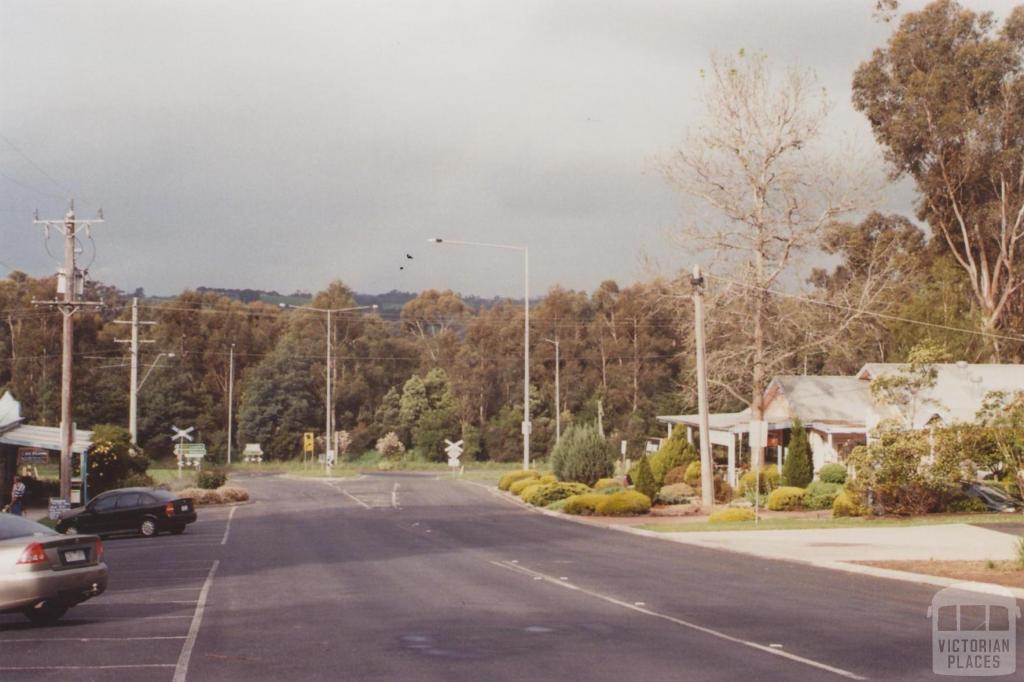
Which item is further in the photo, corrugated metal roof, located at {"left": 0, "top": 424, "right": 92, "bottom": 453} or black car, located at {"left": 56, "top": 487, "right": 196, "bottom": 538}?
corrugated metal roof, located at {"left": 0, "top": 424, "right": 92, "bottom": 453}

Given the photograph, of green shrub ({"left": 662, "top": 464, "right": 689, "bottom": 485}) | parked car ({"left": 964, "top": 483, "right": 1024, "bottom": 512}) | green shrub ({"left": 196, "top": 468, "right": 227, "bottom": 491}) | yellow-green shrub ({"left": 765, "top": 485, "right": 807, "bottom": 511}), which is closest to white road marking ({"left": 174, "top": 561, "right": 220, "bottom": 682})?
yellow-green shrub ({"left": 765, "top": 485, "right": 807, "bottom": 511})

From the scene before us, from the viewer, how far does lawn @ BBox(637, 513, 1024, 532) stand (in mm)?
31250

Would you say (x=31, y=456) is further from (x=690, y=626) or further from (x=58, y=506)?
(x=690, y=626)

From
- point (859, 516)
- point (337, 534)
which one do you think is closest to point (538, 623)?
point (337, 534)

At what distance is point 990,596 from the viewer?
16.5 meters

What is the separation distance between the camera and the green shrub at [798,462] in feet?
141

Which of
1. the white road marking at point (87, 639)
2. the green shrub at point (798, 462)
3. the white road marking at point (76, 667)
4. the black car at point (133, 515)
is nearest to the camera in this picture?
the white road marking at point (76, 667)

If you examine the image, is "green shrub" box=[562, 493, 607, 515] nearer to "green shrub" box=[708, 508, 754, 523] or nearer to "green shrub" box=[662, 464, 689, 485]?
"green shrub" box=[708, 508, 754, 523]

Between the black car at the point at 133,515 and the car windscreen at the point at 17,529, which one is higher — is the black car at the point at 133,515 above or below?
below

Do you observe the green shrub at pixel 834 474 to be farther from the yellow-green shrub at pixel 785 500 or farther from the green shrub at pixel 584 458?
the green shrub at pixel 584 458

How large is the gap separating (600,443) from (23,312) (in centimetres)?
6615

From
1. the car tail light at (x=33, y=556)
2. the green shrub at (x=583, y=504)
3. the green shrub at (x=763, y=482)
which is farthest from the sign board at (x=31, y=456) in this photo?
the car tail light at (x=33, y=556)

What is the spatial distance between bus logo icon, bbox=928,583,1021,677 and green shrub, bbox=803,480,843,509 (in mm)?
21383

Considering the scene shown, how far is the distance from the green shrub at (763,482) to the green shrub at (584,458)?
6351 mm
